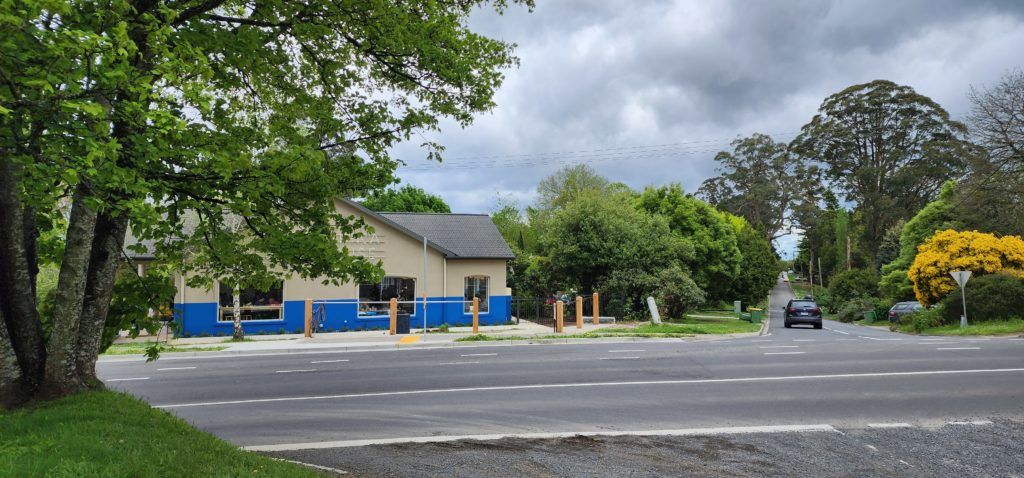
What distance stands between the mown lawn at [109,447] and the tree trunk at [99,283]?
0.82m

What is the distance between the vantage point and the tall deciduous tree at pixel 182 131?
14.1ft

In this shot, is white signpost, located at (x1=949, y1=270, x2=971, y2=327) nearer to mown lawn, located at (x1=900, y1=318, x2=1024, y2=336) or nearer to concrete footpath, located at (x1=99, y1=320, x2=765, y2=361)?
mown lawn, located at (x1=900, y1=318, x2=1024, y2=336)

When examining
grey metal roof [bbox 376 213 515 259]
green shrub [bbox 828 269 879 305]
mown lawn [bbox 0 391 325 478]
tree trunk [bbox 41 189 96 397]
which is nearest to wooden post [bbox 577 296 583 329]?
grey metal roof [bbox 376 213 515 259]

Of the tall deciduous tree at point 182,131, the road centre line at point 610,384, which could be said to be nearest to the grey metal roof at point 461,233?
the road centre line at point 610,384

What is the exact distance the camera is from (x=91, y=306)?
7.02 m

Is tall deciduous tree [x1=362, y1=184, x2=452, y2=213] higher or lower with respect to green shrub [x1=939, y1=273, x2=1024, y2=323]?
higher

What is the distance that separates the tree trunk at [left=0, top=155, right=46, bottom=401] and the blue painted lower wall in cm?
1692

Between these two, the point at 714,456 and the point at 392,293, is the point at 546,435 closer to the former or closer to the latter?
the point at 714,456

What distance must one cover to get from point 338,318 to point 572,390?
55.9 feet

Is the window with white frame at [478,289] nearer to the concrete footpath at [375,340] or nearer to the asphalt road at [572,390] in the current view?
the concrete footpath at [375,340]

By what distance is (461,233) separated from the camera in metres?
29.8

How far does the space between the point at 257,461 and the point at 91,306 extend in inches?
128

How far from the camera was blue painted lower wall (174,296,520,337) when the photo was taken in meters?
24.3

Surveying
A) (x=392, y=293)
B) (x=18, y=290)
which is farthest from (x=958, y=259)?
(x=18, y=290)
